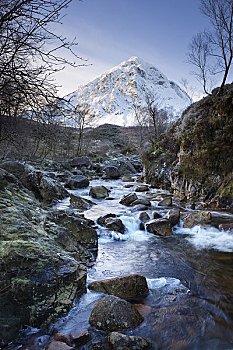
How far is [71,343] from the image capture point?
378 centimetres

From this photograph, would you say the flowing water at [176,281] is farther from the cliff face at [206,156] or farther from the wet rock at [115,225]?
the cliff face at [206,156]

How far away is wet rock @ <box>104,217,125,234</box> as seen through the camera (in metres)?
8.80

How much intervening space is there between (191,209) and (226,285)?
6.37 metres

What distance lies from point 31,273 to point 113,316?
130cm

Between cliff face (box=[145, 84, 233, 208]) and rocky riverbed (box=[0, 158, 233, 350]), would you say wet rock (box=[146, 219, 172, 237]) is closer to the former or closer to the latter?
rocky riverbed (box=[0, 158, 233, 350])

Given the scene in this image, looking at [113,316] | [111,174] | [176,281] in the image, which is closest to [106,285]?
[113,316]

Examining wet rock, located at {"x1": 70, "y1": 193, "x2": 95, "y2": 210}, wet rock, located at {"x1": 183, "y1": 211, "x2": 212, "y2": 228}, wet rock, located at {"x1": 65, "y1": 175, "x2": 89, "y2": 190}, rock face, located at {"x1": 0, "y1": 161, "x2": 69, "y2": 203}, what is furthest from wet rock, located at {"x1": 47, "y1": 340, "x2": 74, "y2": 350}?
wet rock, located at {"x1": 65, "y1": 175, "x2": 89, "y2": 190}

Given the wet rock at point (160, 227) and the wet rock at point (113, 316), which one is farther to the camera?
the wet rock at point (160, 227)

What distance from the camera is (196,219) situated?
945cm

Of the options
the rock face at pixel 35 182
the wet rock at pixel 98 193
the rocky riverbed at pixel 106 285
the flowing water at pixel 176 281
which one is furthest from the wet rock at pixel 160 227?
Result: the wet rock at pixel 98 193

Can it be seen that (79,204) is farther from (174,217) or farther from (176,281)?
Answer: (176,281)

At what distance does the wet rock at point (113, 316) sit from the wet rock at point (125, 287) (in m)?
0.65

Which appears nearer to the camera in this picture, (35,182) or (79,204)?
(79,204)

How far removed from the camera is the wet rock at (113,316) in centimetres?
400
